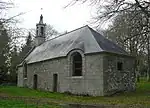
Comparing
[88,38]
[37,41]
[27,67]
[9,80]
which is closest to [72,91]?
[88,38]

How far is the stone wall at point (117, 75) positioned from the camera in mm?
23328

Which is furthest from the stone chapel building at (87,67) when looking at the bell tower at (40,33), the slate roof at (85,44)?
the bell tower at (40,33)

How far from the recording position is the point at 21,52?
55.9 metres

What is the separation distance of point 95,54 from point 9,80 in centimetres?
2488

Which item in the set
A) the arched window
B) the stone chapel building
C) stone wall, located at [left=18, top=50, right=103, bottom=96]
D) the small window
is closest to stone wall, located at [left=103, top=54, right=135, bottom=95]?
the stone chapel building

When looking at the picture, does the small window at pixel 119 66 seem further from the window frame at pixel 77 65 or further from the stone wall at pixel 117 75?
the window frame at pixel 77 65

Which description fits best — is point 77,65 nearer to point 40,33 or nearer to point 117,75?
point 117,75

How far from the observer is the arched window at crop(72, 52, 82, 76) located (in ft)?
82.6

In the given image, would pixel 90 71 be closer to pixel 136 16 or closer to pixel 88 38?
pixel 88 38

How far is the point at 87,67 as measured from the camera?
2397 cm

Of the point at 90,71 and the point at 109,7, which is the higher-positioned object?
the point at 109,7

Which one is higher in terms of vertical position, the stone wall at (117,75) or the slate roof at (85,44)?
the slate roof at (85,44)

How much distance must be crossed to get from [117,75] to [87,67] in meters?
3.07

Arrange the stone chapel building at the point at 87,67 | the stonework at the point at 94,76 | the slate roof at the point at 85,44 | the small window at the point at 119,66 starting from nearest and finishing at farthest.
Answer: the stonework at the point at 94,76 < the stone chapel building at the point at 87,67 < the slate roof at the point at 85,44 < the small window at the point at 119,66
